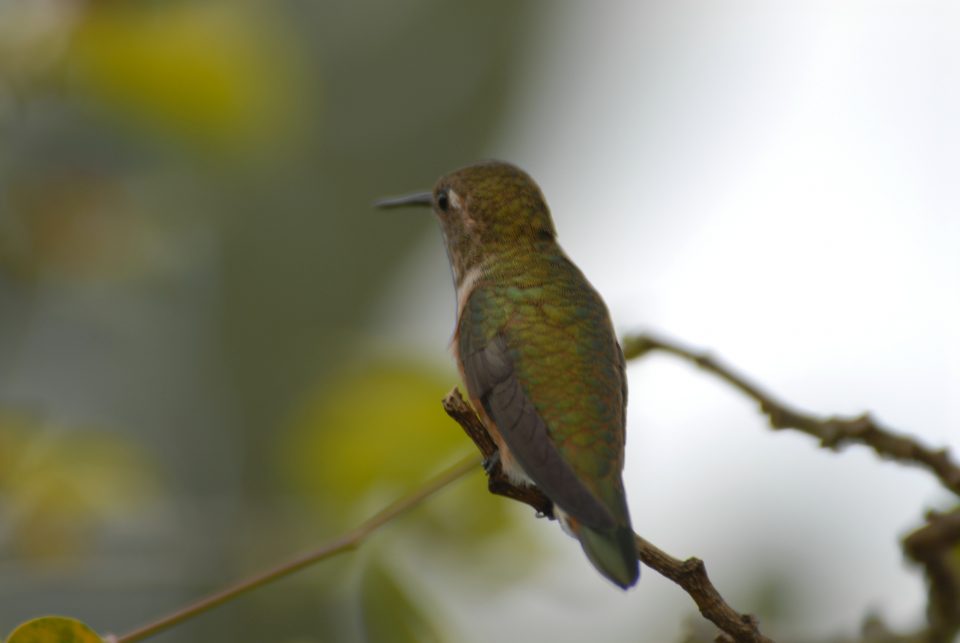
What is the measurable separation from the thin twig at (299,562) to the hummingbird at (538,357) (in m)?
0.12

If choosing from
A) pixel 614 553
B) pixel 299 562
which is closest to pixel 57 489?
pixel 299 562

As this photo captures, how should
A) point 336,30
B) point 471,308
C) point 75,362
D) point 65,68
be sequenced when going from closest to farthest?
1. point 471,308
2. point 65,68
3. point 75,362
4. point 336,30

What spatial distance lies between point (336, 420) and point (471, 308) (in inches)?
32.5

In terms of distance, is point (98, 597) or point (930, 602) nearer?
point (930, 602)

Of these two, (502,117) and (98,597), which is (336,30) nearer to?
(502,117)

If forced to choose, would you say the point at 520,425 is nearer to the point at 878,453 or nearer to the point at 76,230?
the point at 878,453

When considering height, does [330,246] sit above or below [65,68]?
below

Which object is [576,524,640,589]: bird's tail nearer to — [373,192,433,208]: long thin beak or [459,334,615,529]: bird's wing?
[459,334,615,529]: bird's wing

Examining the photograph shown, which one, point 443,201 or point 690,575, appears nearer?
point 690,575

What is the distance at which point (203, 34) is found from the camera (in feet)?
11.0

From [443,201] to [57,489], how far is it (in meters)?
1.34

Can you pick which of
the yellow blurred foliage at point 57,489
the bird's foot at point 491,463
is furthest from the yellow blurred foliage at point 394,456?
the bird's foot at point 491,463

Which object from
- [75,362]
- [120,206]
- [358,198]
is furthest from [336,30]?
[120,206]

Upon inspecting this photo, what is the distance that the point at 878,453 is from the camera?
2.18 meters
